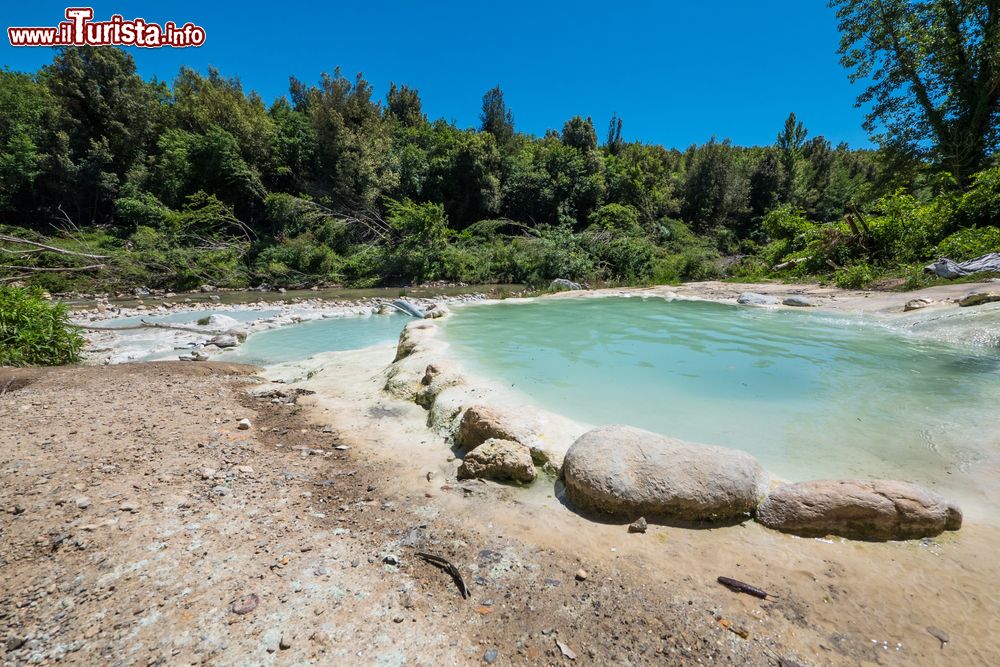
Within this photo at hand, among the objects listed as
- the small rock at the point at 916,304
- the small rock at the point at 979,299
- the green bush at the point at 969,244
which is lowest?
the small rock at the point at 916,304

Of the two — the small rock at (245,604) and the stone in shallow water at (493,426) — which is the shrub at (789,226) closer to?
the stone in shallow water at (493,426)

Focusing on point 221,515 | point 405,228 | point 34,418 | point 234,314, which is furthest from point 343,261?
point 221,515

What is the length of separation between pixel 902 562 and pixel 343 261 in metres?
18.2

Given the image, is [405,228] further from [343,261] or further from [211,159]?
[211,159]

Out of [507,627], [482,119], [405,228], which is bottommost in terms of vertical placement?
[507,627]

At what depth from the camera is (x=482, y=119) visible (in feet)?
103

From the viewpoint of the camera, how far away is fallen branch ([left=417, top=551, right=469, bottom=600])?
1.72 m

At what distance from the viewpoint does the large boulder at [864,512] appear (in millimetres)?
1978

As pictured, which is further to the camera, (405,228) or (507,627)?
(405,228)

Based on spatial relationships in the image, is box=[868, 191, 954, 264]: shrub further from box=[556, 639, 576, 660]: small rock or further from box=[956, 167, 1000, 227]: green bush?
box=[556, 639, 576, 660]: small rock

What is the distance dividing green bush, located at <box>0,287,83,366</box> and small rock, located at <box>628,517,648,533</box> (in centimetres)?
712

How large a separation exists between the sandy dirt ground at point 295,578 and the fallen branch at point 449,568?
0.03m

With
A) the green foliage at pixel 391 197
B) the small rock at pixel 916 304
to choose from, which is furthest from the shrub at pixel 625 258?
the small rock at pixel 916 304

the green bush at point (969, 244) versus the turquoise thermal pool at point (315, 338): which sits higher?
the green bush at point (969, 244)
